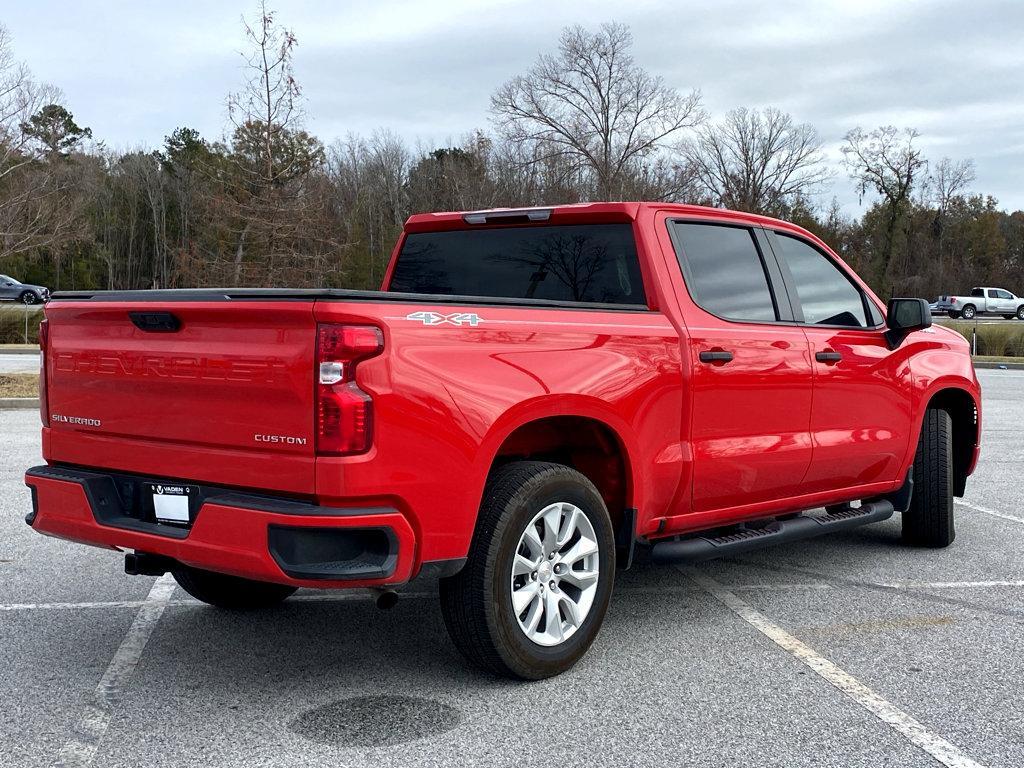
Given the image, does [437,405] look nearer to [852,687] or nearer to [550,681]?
[550,681]

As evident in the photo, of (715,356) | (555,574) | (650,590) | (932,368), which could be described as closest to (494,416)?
(555,574)

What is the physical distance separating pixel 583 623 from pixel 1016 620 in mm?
2252

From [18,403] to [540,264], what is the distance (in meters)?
11.8

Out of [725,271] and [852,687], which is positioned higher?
[725,271]

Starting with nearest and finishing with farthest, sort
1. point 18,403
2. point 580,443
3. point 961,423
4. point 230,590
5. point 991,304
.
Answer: point 580,443 < point 230,590 < point 961,423 < point 18,403 < point 991,304

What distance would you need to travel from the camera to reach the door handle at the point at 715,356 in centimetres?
485

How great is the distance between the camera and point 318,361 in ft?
11.6

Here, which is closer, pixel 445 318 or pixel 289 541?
pixel 289 541

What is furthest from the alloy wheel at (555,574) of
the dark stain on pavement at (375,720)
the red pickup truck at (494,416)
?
the dark stain on pavement at (375,720)

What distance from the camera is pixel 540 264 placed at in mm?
5160

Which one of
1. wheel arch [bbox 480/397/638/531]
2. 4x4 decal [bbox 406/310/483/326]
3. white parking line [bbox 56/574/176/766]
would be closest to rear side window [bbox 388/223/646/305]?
wheel arch [bbox 480/397/638/531]

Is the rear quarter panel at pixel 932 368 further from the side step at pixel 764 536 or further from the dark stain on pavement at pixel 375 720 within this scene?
the dark stain on pavement at pixel 375 720

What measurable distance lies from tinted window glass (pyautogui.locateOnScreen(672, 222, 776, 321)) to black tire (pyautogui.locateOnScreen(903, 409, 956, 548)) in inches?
70.7

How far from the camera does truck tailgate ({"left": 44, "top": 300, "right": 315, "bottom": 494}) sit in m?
3.59
